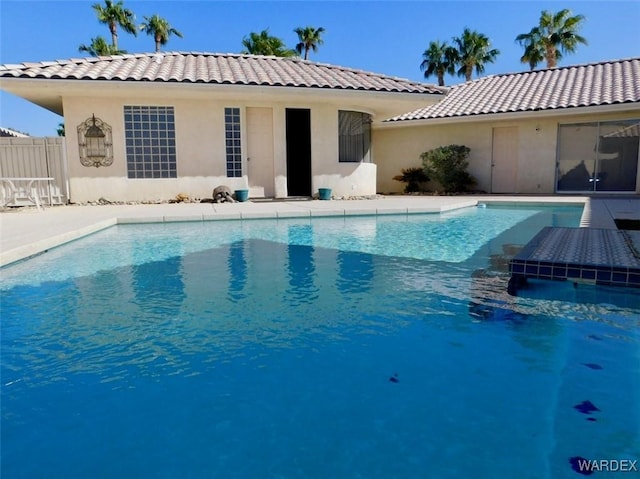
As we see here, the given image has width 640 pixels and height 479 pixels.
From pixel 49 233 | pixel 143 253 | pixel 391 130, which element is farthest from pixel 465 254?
pixel 391 130

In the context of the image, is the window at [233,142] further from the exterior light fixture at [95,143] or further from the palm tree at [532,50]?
the palm tree at [532,50]

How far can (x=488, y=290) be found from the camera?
4648 millimetres

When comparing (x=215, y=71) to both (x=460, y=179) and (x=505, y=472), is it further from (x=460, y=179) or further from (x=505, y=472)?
(x=505, y=472)

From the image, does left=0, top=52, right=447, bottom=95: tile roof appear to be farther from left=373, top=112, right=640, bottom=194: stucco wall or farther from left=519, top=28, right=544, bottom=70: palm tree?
left=519, top=28, right=544, bottom=70: palm tree

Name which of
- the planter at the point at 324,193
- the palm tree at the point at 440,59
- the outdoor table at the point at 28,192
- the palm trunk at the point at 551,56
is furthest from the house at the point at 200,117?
the palm tree at the point at 440,59

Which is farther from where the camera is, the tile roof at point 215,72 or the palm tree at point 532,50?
the palm tree at point 532,50

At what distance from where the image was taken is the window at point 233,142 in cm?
1350

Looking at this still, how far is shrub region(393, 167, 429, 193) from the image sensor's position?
18.5m

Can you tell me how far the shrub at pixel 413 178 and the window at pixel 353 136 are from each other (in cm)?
361

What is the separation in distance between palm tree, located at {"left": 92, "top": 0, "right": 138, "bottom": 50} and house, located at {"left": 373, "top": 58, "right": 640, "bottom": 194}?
21.4 meters

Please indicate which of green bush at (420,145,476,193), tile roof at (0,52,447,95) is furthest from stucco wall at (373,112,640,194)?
tile roof at (0,52,447,95)

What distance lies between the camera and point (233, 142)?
13.6 m

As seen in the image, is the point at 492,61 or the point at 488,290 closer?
the point at 488,290

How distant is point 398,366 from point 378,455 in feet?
3.13
